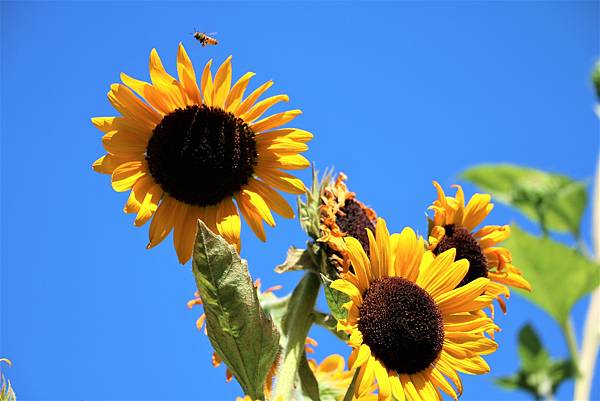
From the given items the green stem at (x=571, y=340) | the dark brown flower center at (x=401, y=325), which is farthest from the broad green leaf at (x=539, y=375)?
the dark brown flower center at (x=401, y=325)

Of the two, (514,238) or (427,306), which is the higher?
(514,238)

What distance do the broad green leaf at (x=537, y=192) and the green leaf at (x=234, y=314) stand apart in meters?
1.38

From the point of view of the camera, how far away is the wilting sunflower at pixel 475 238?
3.73 feet

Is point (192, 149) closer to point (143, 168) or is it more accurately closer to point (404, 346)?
point (143, 168)

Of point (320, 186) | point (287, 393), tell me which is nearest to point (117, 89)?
point (320, 186)

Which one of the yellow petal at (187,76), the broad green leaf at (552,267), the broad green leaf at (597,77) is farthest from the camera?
the broad green leaf at (597,77)

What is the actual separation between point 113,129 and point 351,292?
427 mm

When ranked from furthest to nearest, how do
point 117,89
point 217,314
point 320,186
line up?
point 320,186 < point 117,89 < point 217,314

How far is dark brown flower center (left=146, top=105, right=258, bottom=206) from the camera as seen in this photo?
1122 millimetres

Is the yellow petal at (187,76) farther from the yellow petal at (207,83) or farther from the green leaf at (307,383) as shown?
the green leaf at (307,383)

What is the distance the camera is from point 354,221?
119cm

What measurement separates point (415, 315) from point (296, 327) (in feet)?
0.55

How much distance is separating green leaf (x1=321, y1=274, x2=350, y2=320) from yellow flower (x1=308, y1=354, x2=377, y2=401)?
0.75 ft

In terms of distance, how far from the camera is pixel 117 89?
1074mm
